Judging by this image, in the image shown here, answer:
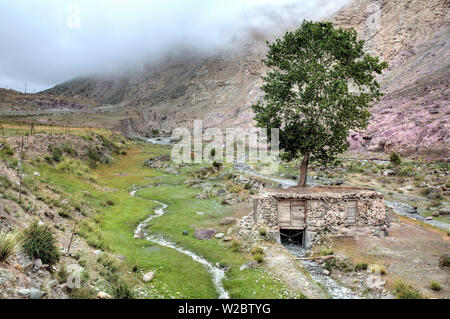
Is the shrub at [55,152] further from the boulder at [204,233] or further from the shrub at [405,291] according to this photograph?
the shrub at [405,291]

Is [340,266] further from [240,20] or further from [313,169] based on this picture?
[240,20]

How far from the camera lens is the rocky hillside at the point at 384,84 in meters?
70.2

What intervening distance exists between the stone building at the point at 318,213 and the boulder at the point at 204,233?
3600 mm

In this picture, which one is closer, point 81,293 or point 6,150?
point 81,293

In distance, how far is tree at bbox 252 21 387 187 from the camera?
2739 cm

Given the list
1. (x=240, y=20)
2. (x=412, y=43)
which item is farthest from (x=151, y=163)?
(x=240, y=20)

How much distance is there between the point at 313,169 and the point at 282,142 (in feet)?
101

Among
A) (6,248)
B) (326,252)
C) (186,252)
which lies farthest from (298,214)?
(6,248)

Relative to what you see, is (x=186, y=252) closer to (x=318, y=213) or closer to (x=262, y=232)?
(x=262, y=232)

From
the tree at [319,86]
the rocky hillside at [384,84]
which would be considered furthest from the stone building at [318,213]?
the rocky hillside at [384,84]

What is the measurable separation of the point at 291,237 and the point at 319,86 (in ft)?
43.2

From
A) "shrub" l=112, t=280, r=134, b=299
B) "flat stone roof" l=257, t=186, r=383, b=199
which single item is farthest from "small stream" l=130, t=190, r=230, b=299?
"flat stone roof" l=257, t=186, r=383, b=199

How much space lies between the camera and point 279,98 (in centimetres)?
2958

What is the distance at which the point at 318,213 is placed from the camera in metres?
24.2
